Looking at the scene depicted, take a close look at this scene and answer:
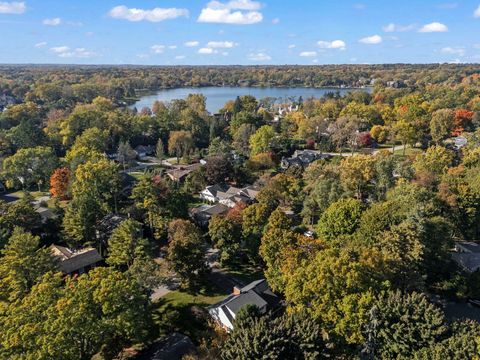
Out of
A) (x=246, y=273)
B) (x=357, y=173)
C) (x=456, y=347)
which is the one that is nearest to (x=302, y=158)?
(x=357, y=173)

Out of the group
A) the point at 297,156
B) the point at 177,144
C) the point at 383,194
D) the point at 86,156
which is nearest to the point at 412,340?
the point at 383,194

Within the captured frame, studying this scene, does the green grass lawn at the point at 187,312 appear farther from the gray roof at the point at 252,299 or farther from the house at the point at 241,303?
the gray roof at the point at 252,299

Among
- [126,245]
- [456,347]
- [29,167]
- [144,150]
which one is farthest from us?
[144,150]

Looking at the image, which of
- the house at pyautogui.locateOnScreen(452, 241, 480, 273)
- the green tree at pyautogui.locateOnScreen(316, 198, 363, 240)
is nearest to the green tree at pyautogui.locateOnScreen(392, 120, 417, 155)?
the house at pyautogui.locateOnScreen(452, 241, 480, 273)

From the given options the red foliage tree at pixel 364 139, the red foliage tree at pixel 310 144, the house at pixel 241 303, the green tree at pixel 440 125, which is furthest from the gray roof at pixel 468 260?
the red foliage tree at pixel 310 144

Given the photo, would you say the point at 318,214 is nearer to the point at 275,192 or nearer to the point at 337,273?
the point at 275,192

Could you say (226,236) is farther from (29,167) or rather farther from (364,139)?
(364,139)
